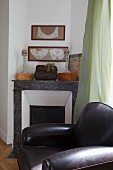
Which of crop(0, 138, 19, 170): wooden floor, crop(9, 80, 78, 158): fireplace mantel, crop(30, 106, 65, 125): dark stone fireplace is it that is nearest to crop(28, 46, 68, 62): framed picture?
crop(9, 80, 78, 158): fireplace mantel

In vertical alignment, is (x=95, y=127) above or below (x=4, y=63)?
below

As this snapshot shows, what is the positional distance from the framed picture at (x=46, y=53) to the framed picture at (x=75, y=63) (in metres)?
0.13

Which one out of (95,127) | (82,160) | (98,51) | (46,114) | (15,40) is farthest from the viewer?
(15,40)

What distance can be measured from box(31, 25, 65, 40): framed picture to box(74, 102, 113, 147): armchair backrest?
5.28ft

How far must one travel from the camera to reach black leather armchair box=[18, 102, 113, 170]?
1.39 m

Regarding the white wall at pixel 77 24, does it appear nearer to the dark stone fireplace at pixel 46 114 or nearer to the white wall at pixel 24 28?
the white wall at pixel 24 28

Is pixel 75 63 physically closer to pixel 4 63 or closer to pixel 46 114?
pixel 46 114

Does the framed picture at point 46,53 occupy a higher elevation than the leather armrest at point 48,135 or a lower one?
higher

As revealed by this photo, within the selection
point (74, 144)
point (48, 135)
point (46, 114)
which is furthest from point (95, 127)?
point (46, 114)

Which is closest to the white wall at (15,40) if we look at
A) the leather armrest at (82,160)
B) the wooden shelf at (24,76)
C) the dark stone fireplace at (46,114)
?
the wooden shelf at (24,76)

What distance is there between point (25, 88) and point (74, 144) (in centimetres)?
123

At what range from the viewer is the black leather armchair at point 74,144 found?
1387 mm

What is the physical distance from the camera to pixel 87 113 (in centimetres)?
209

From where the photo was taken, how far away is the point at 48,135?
2100 millimetres
